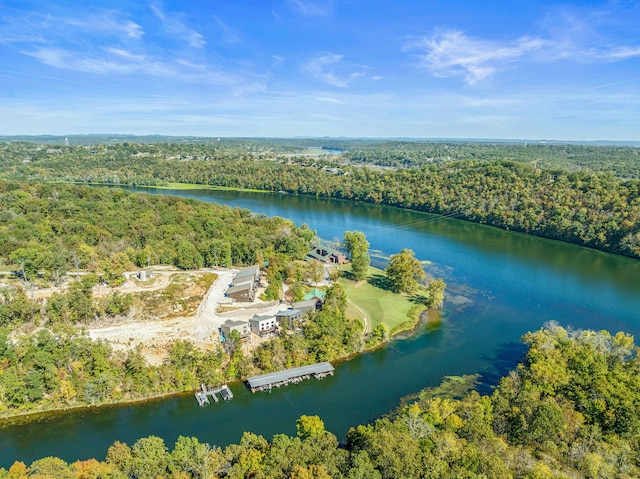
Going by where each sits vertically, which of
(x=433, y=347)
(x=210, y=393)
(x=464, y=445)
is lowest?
(x=433, y=347)

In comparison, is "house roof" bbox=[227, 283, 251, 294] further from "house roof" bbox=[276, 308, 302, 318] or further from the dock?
the dock

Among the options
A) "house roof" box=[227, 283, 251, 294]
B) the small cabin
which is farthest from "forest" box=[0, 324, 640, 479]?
the small cabin

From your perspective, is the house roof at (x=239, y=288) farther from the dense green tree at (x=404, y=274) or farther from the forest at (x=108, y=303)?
the dense green tree at (x=404, y=274)

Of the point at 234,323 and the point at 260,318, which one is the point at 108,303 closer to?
the point at 234,323

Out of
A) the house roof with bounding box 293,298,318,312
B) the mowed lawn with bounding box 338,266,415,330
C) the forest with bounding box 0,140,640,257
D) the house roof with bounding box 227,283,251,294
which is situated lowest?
the mowed lawn with bounding box 338,266,415,330

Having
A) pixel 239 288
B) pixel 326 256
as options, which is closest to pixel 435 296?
pixel 326 256

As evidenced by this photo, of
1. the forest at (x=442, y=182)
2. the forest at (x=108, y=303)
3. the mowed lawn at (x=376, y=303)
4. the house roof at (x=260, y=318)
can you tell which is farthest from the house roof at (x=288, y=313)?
the forest at (x=442, y=182)
